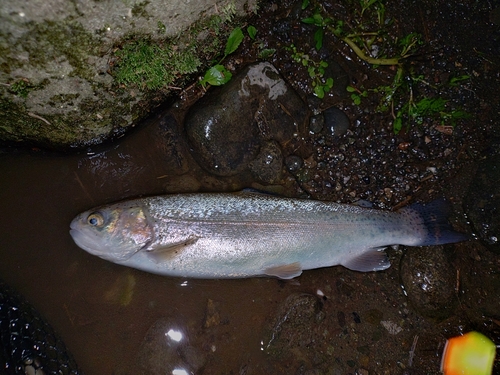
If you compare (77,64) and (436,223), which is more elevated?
A: (77,64)

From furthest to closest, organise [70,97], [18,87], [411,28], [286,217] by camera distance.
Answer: [411,28] < [286,217] < [70,97] < [18,87]

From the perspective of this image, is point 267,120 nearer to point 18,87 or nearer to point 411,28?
point 411,28

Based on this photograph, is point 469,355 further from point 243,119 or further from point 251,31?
point 251,31

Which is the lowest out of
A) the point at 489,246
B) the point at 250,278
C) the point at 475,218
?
the point at 489,246

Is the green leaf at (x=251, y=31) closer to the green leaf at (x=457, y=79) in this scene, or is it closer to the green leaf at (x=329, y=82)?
the green leaf at (x=329, y=82)

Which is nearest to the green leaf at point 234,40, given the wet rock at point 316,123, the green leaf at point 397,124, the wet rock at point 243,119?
the wet rock at point 243,119

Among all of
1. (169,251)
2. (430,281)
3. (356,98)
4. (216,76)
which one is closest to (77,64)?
(216,76)

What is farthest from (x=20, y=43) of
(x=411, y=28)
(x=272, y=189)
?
(x=411, y=28)
